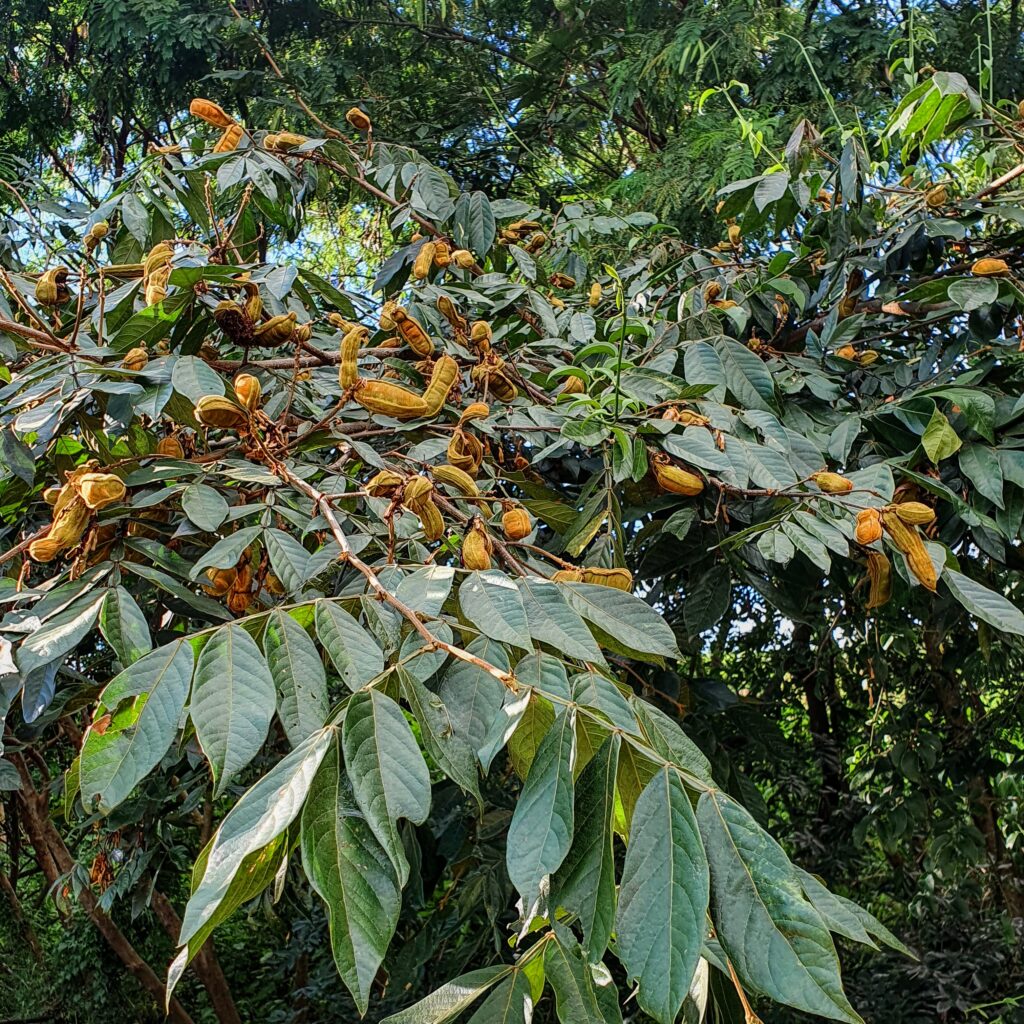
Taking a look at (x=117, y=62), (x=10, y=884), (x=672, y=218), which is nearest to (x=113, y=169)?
(x=117, y=62)

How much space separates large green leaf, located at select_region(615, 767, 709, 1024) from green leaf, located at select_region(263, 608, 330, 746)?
0.22 meters

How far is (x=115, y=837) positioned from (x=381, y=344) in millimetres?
1070

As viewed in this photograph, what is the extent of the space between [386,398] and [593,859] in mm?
563

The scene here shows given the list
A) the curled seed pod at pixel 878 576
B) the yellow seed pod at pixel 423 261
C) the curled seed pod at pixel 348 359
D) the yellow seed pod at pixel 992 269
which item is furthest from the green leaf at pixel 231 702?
the yellow seed pod at pixel 992 269

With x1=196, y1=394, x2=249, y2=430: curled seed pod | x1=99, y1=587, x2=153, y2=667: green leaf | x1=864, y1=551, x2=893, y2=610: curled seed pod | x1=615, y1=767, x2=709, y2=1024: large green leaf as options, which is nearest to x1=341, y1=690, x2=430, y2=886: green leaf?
x1=615, y1=767, x2=709, y2=1024: large green leaf

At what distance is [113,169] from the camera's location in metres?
3.59

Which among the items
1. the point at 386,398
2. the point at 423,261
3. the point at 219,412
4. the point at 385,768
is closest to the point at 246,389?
the point at 219,412

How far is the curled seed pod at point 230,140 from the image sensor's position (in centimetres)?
130

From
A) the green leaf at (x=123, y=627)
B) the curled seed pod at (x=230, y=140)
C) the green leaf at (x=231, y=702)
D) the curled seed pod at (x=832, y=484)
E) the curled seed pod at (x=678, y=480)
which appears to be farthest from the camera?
the curled seed pod at (x=230, y=140)

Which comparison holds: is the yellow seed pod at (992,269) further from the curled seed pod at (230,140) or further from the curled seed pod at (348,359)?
the curled seed pod at (230,140)

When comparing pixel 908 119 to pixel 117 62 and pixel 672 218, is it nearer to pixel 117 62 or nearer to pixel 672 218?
pixel 672 218

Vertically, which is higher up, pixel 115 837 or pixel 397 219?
pixel 397 219

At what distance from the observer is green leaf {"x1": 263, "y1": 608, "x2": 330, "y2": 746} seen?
0.59m

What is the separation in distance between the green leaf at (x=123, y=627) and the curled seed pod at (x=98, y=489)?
7 cm
